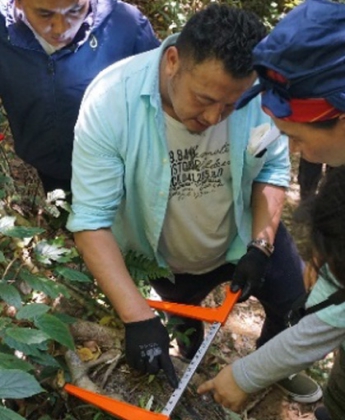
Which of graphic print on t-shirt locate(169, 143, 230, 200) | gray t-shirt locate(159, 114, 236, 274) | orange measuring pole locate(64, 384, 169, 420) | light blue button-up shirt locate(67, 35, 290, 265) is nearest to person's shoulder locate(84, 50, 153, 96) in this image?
light blue button-up shirt locate(67, 35, 290, 265)

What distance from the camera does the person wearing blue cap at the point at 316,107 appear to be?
5.63 feet

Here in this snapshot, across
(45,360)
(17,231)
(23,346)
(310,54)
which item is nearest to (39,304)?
(23,346)

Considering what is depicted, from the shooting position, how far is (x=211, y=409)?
2486 mm

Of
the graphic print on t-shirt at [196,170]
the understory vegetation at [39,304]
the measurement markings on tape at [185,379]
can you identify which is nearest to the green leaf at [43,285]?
the understory vegetation at [39,304]

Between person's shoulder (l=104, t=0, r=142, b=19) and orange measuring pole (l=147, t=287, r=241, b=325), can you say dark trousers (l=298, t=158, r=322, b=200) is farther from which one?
orange measuring pole (l=147, t=287, r=241, b=325)

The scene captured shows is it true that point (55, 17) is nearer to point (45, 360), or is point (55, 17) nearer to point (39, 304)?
point (39, 304)

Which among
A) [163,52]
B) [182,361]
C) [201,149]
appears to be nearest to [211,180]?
[201,149]

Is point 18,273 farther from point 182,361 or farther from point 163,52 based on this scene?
point 163,52

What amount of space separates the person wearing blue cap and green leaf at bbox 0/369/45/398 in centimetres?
97

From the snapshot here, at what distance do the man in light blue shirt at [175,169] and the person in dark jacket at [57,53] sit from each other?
0.53 metres

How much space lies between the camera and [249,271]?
2.70m

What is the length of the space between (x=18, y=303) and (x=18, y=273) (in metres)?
0.39

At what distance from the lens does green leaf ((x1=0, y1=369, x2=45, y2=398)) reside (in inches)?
61.7

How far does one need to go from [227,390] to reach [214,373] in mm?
565
